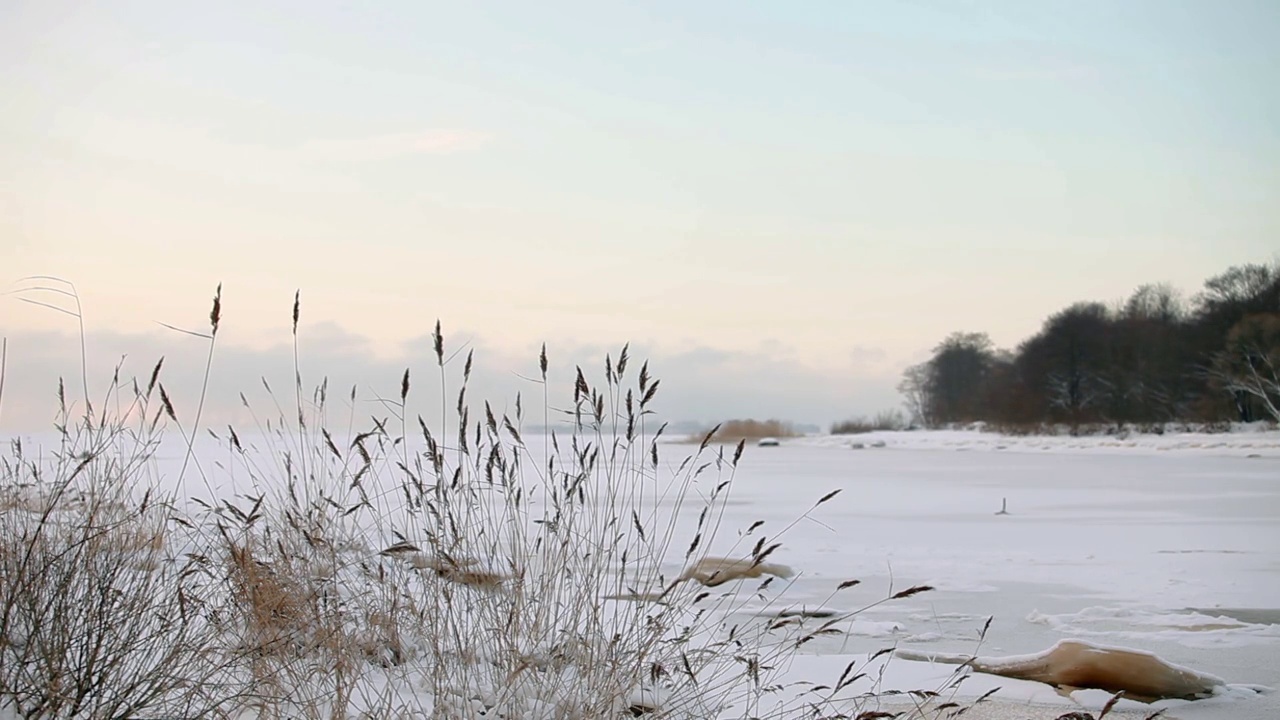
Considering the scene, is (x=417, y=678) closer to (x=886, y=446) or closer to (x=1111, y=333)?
(x=886, y=446)

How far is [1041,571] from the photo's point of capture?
7.09 metres

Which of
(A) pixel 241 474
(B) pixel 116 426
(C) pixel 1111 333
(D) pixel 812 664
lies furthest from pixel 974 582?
(C) pixel 1111 333

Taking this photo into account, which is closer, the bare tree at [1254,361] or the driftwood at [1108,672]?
the driftwood at [1108,672]

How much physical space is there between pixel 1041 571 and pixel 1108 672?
3.20 m

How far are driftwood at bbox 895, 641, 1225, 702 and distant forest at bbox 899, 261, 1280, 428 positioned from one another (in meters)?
34.1

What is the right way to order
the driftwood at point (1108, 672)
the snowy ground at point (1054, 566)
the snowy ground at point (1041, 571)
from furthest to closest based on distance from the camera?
the snowy ground at point (1054, 566), the snowy ground at point (1041, 571), the driftwood at point (1108, 672)

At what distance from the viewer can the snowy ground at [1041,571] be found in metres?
4.43

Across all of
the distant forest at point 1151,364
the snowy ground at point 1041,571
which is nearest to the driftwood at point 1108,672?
the snowy ground at point 1041,571

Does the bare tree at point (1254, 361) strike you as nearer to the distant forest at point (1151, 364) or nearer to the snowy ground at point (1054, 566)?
the distant forest at point (1151, 364)

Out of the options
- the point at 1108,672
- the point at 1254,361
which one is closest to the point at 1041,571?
the point at 1108,672

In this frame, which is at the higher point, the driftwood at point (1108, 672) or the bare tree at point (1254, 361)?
the bare tree at point (1254, 361)

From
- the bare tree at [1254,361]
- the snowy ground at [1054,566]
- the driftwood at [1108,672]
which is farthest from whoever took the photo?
the bare tree at [1254,361]

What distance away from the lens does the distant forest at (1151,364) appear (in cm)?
3619

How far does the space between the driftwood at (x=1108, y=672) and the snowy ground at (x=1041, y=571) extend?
8 centimetres
